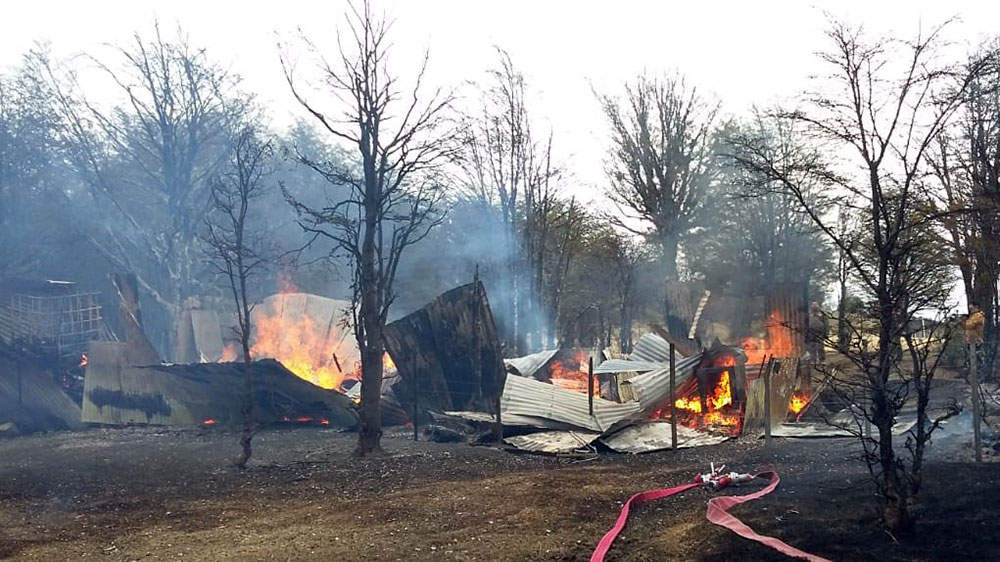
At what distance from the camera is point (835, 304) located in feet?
125

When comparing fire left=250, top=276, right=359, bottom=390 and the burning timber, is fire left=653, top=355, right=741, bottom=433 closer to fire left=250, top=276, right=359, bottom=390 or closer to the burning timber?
the burning timber

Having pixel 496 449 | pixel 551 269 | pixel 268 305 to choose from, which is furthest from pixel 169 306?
pixel 496 449

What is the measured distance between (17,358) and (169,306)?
11912 mm

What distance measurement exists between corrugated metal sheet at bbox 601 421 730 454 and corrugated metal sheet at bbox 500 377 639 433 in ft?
1.72

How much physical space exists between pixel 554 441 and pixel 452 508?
16.9 feet

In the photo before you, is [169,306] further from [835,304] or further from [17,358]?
[835,304]


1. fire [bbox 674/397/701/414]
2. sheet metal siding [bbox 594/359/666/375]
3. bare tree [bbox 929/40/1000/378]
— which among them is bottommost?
fire [bbox 674/397/701/414]

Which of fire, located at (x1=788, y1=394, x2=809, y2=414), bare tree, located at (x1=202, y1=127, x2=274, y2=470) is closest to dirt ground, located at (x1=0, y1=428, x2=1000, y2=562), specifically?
bare tree, located at (x1=202, y1=127, x2=274, y2=470)

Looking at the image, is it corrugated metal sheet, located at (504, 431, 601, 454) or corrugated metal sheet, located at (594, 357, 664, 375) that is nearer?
corrugated metal sheet, located at (504, 431, 601, 454)

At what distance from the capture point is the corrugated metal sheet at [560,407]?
14.5 m

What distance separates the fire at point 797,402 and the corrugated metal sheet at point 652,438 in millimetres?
3165

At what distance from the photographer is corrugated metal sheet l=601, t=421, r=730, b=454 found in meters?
13.0

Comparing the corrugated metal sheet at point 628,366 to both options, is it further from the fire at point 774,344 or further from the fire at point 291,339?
the fire at point 291,339

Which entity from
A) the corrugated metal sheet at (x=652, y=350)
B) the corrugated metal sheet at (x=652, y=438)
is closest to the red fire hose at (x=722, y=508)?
the corrugated metal sheet at (x=652, y=438)
